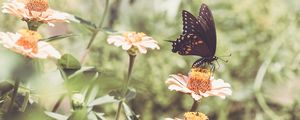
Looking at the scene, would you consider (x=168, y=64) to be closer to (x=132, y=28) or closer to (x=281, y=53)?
(x=132, y=28)

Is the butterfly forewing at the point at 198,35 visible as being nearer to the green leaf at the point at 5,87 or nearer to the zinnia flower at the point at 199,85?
the zinnia flower at the point at 199,85

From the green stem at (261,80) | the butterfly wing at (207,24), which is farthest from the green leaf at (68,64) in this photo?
the green stem at (261,80)

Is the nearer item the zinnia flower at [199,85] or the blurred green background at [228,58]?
the zinnia flower at [199,85]

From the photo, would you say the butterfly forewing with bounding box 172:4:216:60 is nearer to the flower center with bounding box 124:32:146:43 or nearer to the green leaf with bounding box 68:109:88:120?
the flower center with bounding box 124:32:146:43

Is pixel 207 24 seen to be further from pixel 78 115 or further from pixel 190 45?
pixel 78 115

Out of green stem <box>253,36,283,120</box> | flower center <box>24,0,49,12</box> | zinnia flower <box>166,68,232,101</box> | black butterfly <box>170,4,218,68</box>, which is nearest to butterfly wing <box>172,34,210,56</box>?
black butterfly <box>170,4,218,68</box>

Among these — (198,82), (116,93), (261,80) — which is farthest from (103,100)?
(261,80)

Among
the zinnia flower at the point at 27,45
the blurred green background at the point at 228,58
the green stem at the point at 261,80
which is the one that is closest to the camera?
the zinnia flower at the point at 27,45
